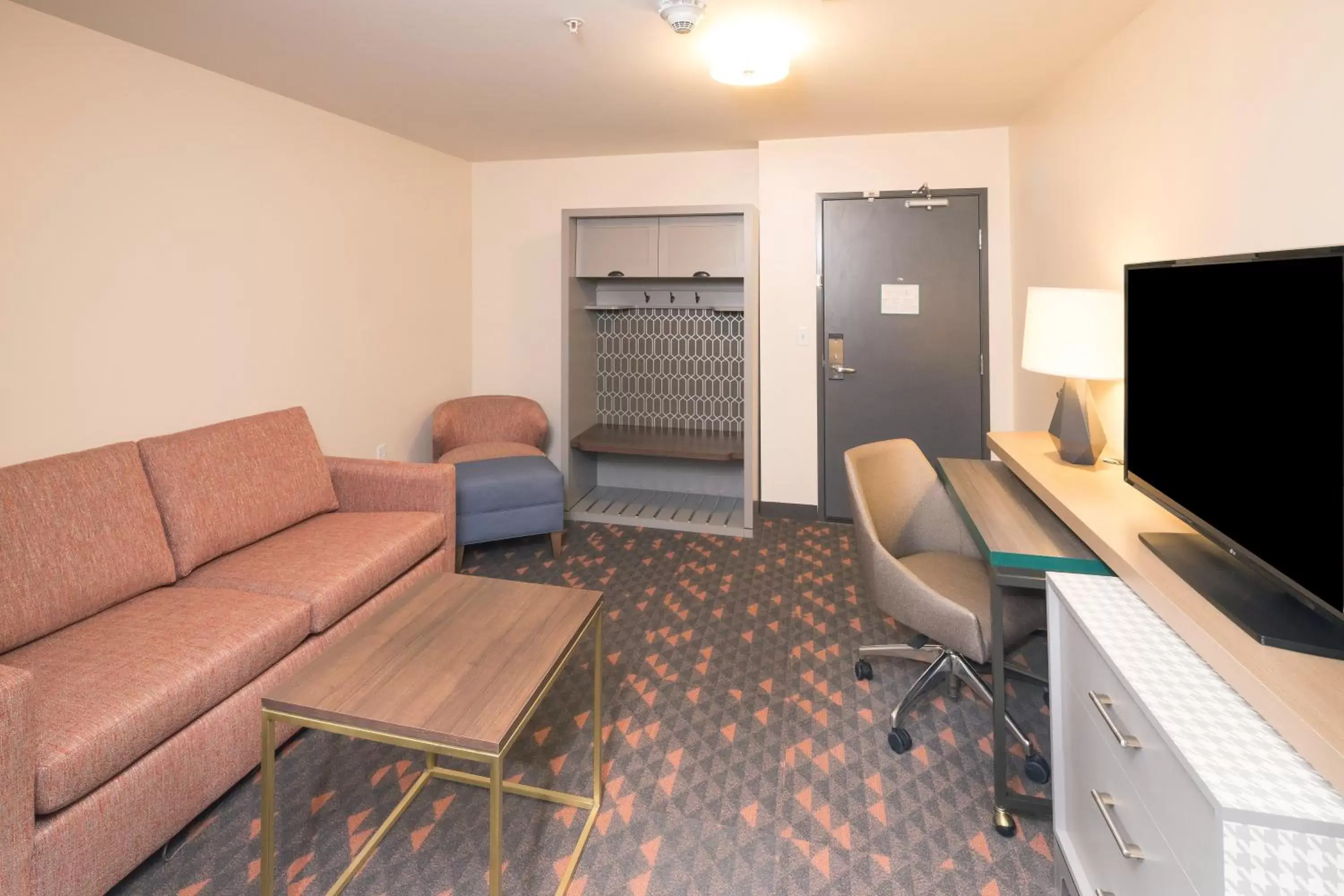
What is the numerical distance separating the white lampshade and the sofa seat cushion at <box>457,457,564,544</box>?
246cm

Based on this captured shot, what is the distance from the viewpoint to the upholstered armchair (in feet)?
11.6

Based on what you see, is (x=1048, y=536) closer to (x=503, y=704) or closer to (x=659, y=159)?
(x=503, y=704)

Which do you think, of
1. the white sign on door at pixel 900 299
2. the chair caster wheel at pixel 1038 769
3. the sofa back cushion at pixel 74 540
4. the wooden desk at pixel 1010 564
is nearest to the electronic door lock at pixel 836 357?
the white sign on door at pixel 900 299

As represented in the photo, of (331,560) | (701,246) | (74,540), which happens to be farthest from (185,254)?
(701,246)

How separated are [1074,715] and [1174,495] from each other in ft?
1.91

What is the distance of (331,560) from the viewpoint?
7.95ft

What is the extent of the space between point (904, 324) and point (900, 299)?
159 mm

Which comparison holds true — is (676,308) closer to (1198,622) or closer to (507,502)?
(507,502)

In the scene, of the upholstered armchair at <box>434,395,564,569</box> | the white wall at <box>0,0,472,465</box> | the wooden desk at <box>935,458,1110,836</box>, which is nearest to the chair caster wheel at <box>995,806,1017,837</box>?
the wooden desk at <box>935,458,1110,836</box>

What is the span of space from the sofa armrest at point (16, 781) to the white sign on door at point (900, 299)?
13.4ft

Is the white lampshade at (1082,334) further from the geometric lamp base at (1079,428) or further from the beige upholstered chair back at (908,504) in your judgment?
the beige upholstered chair back at (908,504)

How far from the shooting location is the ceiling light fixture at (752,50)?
2494mm

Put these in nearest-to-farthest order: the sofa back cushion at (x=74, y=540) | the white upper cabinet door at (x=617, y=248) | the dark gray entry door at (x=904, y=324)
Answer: the sofa back cushion at (x=74, y=540) → the dark gray entry door at (x=904, y=324) → the white upper cabinet door at (x=617, y=248)

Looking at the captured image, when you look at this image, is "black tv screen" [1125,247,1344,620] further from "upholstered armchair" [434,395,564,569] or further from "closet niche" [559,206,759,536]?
"upholstered armchair" [434,395,564,569]
